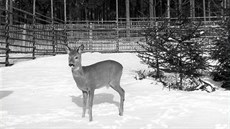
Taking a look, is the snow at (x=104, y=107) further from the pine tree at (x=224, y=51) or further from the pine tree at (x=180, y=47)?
the pine tree at (x=224, y=51)

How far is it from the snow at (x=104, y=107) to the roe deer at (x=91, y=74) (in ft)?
1.53

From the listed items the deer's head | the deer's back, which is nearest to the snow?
the deer's back

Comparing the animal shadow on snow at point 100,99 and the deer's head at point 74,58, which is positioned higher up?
the deer's head at point 74,58

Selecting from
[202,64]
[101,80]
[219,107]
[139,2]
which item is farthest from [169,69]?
[139,2]

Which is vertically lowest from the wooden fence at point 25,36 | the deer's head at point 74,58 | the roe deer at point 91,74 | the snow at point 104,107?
the snow at point 104,107

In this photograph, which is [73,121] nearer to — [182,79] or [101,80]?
[101,80]

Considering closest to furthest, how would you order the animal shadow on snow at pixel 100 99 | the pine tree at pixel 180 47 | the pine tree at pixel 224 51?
1. the animal shadow on snow at pixel 100 99
2. the pine tree at pixel 180 47
3. the pine tree at pixel 224 51

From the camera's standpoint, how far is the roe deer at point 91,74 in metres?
5.77

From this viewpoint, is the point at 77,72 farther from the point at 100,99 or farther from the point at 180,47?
the point at 180,47

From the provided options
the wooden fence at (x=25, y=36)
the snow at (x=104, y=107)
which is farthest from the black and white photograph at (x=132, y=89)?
the wooden fence at (x=25, y=36)

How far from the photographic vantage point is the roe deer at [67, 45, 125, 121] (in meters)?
5.77

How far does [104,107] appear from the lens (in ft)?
23.3

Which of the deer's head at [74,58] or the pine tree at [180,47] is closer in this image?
the deer's head at [74,58]

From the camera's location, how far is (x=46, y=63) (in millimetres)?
13086
